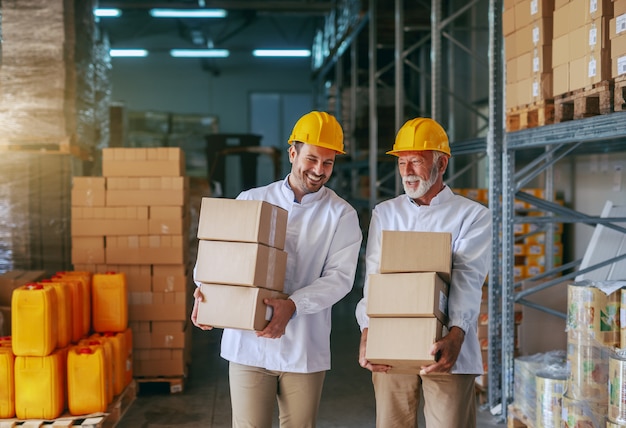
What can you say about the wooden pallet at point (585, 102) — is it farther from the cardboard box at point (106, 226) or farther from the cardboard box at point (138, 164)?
the cardboard box at point (106, 226)

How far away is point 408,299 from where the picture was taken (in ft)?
9.70

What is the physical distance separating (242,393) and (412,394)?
741 mm

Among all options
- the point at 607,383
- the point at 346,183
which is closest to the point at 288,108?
the point at 346,183

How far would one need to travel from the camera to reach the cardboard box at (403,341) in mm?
2904

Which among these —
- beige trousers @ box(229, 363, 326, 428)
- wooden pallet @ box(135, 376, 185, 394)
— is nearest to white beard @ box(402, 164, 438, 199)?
beige trousers @ box(229, 363, 326, 428)

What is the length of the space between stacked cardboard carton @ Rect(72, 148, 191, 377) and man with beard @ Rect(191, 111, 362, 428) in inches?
122

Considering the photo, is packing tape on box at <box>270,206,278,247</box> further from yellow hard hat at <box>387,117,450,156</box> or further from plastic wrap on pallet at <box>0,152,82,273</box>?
plastic wrap on pallet at <box>0,152,82,273</box>

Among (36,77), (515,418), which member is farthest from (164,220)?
(515,418)

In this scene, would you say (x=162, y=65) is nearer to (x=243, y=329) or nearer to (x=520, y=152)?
(x=520, y=152)

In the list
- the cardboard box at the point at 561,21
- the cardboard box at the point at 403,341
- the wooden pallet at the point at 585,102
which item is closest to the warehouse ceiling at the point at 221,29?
the cardboard box at the point at 561,21

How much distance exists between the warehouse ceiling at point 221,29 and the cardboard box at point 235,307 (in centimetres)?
1264

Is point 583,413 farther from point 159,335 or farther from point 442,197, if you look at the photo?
point 159,335

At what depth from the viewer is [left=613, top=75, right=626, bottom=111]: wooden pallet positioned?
3975mm

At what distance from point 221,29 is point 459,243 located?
16.9 metres
